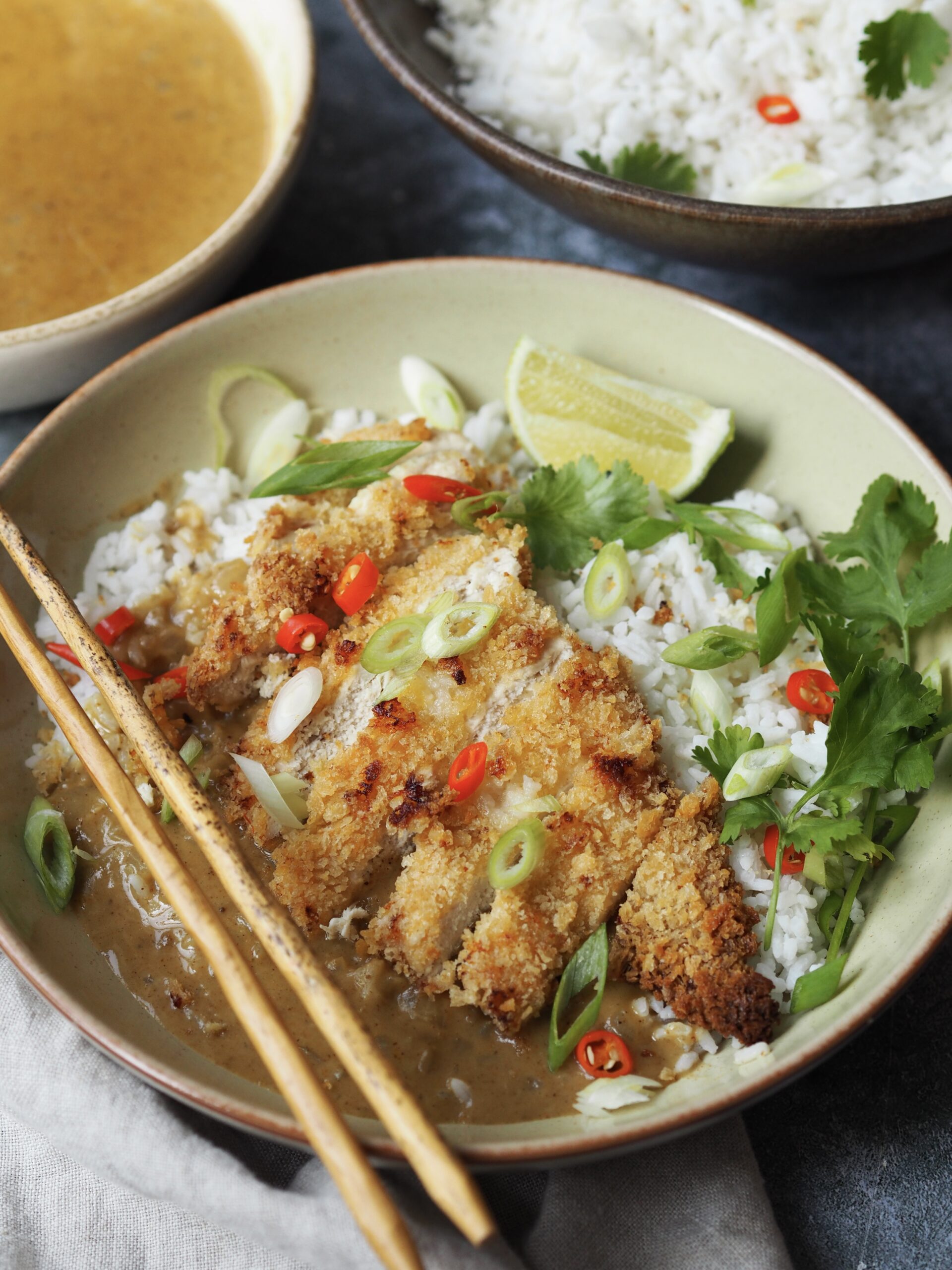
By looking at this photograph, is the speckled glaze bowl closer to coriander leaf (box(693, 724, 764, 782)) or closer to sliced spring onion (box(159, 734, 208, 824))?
coriander leaf (box(693, 724, 764, 782))

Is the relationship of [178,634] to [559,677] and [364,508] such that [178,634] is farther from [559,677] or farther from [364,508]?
[559,677]

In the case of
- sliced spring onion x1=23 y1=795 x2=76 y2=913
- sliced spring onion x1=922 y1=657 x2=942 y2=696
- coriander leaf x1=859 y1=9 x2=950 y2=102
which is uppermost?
coriander leaf x1=859 y1=9 x2=950 y2=102

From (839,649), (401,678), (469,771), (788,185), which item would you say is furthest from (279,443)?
(788,185)

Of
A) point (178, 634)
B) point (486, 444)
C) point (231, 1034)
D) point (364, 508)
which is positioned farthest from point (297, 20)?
point (231, 1034)

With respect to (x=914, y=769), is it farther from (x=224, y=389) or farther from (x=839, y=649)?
(x=224, y=389)

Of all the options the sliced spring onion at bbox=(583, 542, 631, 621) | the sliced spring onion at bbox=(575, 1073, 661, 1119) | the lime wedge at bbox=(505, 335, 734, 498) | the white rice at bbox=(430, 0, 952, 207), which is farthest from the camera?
the white rice at bbox=(430, 0, 952, 207)

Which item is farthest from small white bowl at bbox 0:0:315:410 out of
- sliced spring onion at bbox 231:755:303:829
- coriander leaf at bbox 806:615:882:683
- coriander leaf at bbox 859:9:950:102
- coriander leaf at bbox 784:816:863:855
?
coriander leaf at bbox 784:816:863:855
